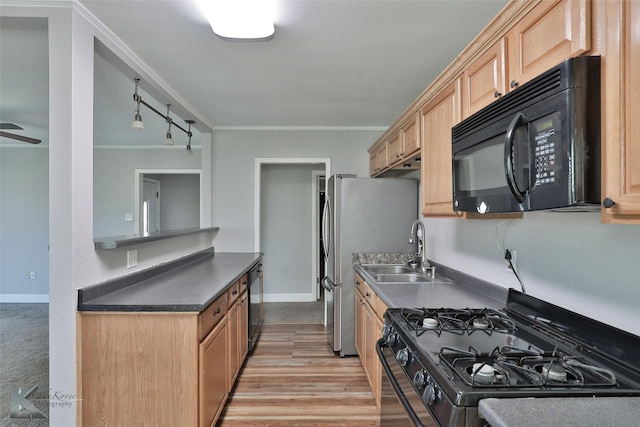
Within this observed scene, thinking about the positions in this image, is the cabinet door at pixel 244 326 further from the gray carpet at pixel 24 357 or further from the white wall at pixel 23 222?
the white wall at pixel 23 222

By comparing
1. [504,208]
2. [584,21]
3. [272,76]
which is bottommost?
[504,208]

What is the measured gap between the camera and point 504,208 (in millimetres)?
1148

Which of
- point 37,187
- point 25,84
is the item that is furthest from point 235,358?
point 37,187

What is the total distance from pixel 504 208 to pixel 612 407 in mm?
623

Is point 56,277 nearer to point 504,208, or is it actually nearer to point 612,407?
point 504,208

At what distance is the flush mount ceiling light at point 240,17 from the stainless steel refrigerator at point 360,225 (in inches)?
59.8

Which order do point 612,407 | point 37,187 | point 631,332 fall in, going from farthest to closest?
point 37,187 < point 631,332 < point 612,407

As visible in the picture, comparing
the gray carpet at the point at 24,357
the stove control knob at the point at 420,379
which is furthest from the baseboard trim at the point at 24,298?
the stove control knob at the point at 420,379

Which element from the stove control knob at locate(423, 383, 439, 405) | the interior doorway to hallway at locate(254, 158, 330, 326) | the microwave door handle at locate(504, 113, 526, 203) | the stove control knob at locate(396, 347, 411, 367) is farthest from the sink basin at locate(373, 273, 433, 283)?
the interior doorway to hallway at locate(254, 158, 330, 326)

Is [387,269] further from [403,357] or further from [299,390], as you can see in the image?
[403,357]

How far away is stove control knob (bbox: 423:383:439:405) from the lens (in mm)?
998

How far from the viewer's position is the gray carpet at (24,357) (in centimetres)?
211

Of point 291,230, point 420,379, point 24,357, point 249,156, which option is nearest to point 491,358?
point 420,379

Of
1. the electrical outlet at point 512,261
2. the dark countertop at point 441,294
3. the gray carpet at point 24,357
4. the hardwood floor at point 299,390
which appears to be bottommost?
the hardwood floor at point 299,390
